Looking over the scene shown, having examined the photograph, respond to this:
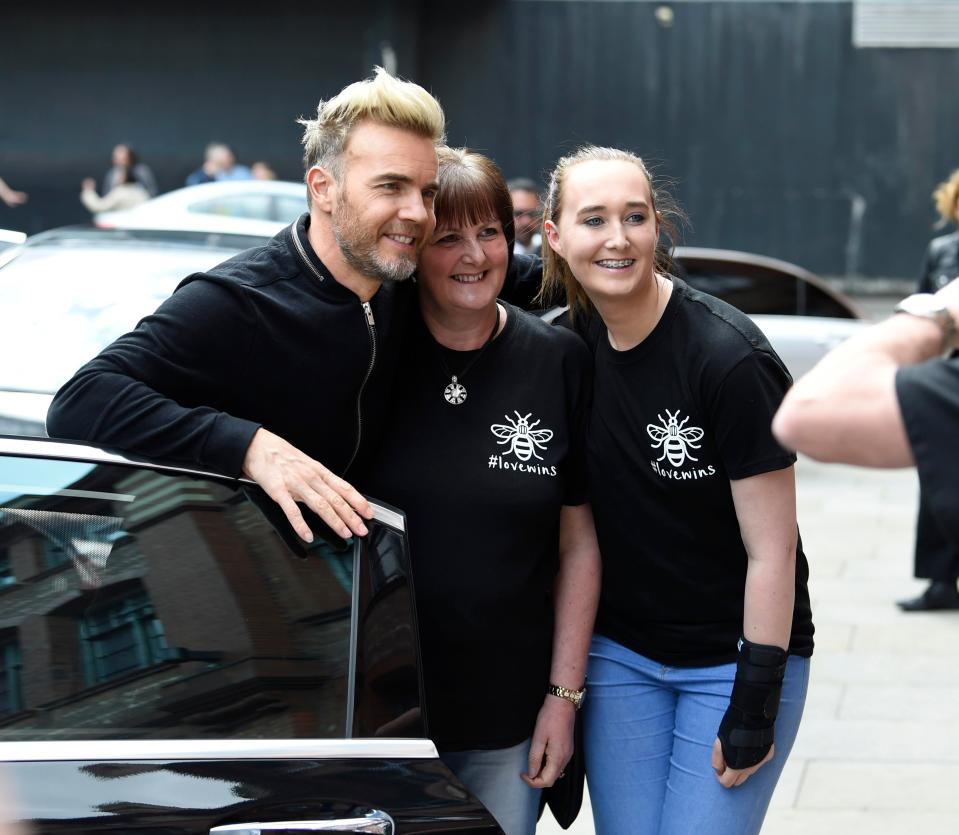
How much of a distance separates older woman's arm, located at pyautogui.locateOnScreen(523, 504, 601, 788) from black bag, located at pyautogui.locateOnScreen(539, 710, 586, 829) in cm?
9

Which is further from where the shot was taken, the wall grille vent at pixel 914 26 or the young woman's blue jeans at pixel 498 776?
the wall grille vent at pixel 914 26

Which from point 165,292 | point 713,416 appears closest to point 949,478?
point 713,416

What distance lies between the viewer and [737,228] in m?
20.7

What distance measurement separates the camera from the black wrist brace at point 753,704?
8.79 ft

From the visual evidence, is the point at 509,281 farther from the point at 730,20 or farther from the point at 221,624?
the point at 730,20

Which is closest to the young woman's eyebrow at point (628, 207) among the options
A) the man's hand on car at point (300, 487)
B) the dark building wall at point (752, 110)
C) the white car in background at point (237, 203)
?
the man's hand on car at point (300, 487)

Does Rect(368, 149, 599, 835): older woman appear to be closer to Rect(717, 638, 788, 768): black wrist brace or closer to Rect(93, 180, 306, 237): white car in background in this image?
Rect(717, 638, 788, 768): black wrist brace

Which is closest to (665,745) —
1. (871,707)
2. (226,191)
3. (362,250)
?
(362,250)

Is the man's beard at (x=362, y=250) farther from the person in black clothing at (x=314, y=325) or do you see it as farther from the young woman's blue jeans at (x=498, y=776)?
the young woman's blue jeans at (x=498, y=776)

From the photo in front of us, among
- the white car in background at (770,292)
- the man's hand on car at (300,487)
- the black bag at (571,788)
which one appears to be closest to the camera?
the man's hand on car at (300,487)

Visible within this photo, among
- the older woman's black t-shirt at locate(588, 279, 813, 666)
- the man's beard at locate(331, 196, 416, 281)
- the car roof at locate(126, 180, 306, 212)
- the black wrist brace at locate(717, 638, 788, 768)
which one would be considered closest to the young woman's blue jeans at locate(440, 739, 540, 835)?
the older woman's black t-shirt at locate(588, 279, 813, 666)

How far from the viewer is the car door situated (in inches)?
79.2

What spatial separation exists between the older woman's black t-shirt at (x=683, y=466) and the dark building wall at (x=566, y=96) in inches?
702

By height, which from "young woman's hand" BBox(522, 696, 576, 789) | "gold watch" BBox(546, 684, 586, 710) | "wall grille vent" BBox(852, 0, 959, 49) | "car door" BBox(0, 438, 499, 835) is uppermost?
"wall grille vent" BBox(852, 0, 959, 49)
